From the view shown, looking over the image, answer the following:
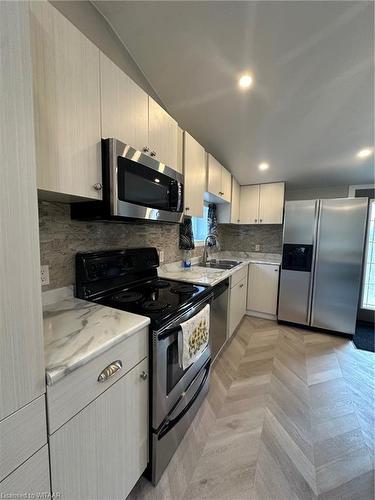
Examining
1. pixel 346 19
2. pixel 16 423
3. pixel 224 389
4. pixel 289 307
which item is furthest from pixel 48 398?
pixel 289 307

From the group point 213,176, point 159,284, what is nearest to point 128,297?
point 159,284

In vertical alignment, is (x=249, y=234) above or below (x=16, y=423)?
above

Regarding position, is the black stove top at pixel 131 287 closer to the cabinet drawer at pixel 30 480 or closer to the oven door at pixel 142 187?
the oven door at pixel 142 187

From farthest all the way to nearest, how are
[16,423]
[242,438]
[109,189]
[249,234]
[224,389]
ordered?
1. [249,234]
2. [224,389]
3. [242,438]
4. [109,189]
5. [16,423]

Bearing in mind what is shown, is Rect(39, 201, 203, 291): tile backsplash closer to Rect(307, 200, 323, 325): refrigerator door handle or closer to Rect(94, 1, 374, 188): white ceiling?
Rect(94, 1, 374, 188): white ceiling

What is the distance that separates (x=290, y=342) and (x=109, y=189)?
276 centimetres

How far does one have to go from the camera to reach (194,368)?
1399 millimetres

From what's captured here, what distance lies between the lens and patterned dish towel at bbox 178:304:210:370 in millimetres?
1170

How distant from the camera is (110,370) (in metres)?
0.80

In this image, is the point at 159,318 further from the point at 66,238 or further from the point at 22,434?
the point at 66,238

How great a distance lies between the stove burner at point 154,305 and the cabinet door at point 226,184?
78.5 inches

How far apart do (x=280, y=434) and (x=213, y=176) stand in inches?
95.6

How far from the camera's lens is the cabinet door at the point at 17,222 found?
49 cm

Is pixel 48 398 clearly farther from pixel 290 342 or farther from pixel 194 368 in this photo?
pixel 290 342
